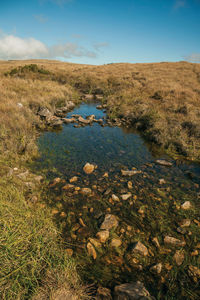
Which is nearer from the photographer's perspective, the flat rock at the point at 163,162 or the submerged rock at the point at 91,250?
the submerged rock at the point at 91,250

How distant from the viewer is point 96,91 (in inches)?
868

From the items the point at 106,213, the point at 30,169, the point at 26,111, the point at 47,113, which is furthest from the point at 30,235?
the point at 47,113

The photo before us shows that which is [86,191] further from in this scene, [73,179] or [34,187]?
[34,187]

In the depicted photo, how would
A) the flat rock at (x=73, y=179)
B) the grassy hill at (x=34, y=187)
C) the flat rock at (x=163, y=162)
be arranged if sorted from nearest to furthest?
the grassy hill at (x=34, y=187), the flat rock at (x=73, y=179), the flat rock at (x=163, y=162)

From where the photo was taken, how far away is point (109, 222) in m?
3.28

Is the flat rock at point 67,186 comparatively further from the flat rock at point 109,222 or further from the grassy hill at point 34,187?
the flat rock at point 109,222

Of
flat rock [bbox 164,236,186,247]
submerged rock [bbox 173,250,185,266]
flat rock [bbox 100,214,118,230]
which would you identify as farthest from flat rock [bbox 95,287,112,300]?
flat rock [bbox 164,236,186,247]

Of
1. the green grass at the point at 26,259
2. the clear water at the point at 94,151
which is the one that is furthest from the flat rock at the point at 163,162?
the green grass at the point at 26,259

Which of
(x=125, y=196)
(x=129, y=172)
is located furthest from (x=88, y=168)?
(x=125, y=196)

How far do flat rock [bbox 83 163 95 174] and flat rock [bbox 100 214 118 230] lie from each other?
202 cm

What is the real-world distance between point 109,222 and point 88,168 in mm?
2347

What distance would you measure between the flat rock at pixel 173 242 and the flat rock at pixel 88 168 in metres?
3.04


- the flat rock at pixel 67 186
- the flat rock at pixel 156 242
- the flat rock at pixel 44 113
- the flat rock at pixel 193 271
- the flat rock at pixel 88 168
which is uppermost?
the flat rock at pixel 44 113

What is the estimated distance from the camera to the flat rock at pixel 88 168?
5191mm
